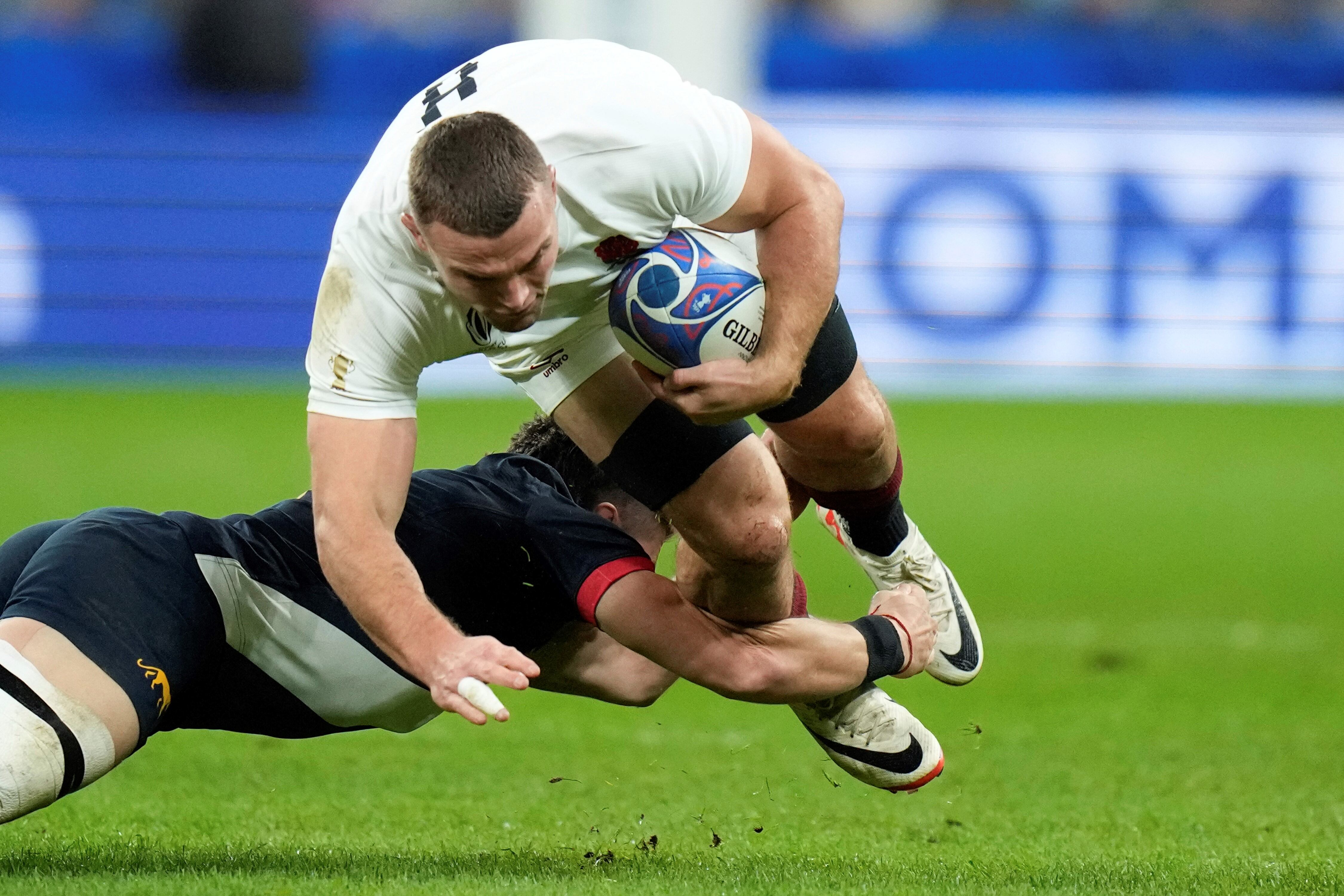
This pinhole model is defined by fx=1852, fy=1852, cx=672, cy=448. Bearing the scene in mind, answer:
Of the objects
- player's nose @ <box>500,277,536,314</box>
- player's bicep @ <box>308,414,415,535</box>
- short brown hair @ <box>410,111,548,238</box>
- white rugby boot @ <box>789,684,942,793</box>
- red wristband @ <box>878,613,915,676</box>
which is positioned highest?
short brown hair @ <box>410,111,548,238</box>

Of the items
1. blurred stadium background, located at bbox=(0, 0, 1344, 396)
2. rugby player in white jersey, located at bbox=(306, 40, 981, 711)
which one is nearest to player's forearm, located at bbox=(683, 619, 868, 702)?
rugby player in white jersey, located at bbox=(306, 40, 981, 711)

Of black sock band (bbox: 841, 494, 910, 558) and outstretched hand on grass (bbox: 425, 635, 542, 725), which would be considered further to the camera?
black sock band (bbox: 841, 494, 910, 558)

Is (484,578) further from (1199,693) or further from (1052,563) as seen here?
(1052,563)

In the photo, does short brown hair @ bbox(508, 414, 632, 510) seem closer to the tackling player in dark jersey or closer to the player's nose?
the tackling player in dark jersey

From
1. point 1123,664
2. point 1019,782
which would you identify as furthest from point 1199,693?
point 1019,782

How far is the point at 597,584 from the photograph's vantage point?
462 cm

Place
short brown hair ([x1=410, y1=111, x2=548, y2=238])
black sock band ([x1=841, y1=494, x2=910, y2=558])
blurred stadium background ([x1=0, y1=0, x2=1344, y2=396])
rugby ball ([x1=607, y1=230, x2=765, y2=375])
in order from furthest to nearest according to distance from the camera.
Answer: blurred stadium background ([x1=0, y1=0, x2=1344, y2=396]), black sock band ([x1=841, y1=494, x2=910, y2=558]), rugby ball ([x1=607, y1=230, x2=765, y2=375]), short brown hair ([x1=410, y1=111, x2=548, y2=238])

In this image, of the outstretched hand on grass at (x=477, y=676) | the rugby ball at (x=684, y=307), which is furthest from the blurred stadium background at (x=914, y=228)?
the outstretched hand on grass at (x=477, y=676)

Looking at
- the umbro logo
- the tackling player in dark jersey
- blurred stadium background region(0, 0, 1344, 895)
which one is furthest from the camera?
blurred stadium background region(0, 0, 1344, 895)

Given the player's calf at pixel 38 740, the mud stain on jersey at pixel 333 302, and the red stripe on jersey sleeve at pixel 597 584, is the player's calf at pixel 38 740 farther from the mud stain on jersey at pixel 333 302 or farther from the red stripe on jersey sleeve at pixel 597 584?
the red stripe on jersey sleeve at pixel 597 584

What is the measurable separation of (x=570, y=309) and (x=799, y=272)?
1.94ft

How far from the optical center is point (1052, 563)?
10.3m

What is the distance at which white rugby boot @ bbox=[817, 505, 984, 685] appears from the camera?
5.68 m

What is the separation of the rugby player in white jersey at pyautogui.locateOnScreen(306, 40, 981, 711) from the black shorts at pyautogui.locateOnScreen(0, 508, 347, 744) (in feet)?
1.28
